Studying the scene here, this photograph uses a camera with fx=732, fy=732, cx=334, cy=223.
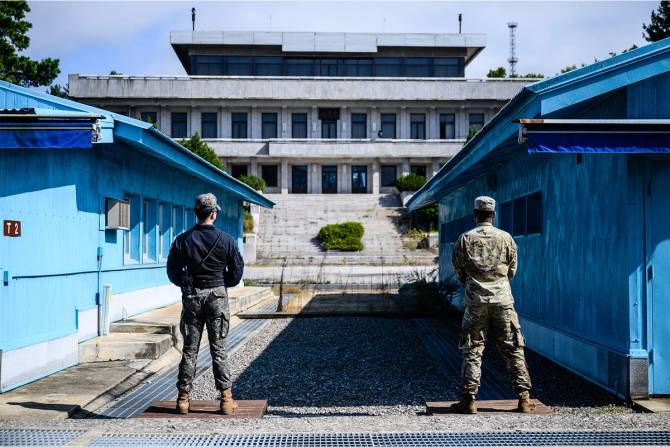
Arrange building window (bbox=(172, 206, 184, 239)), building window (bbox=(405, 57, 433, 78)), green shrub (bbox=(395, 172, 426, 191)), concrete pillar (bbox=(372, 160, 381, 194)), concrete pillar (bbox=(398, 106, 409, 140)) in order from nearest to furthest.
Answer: building window (bbox=(172, 206, 184, 239)) → green shrub (bbox=(395, 172, 426, 191)) → concrete pillar (bbox=(372, 160, 381, 194)) → concrete pillar (bbox=(398, 106, 409, 140)) → building window (bbox=(405, 57, 433, 78))

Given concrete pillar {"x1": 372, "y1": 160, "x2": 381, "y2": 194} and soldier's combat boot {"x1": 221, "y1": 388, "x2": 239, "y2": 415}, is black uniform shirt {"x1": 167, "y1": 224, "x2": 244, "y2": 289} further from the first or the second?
concrete pillar {"x1": 372, "y1": 160, "x2": 381, "y2": 194}

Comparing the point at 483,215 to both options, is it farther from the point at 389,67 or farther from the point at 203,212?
the point at 389,67

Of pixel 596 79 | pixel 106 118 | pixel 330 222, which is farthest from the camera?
pixel 330 222

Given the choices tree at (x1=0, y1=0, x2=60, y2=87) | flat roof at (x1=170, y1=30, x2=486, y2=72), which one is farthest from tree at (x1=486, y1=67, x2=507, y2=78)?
tree at (x1=0, y1=0, x2=60, y2=87)

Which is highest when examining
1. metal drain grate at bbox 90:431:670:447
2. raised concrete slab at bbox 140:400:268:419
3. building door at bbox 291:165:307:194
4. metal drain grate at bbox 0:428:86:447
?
building door at bbox 291:165:307:194

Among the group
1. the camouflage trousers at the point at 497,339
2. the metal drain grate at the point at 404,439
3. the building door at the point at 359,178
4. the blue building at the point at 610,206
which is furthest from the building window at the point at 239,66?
the metal drain grate at the point at 404,439

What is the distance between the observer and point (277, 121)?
55.1m

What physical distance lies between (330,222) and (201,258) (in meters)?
33.7

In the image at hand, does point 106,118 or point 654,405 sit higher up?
point 106,118

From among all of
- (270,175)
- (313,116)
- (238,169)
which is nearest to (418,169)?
(313,116)

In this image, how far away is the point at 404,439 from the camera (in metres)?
5.63

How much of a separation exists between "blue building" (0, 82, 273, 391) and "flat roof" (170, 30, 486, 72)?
45.8m

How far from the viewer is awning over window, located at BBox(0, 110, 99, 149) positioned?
756 centimetres

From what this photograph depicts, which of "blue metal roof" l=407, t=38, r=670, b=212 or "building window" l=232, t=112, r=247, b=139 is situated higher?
"building window" l=232, t=112, r=247, b=139
